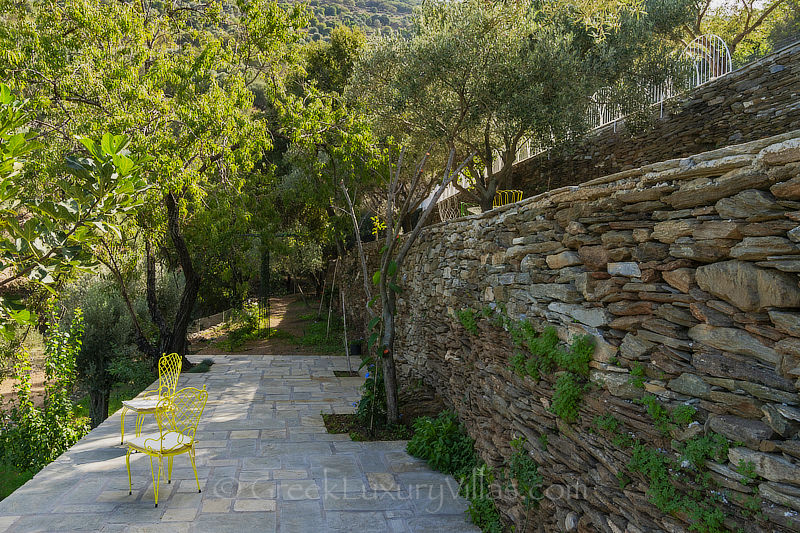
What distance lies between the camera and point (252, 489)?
439 centimetres

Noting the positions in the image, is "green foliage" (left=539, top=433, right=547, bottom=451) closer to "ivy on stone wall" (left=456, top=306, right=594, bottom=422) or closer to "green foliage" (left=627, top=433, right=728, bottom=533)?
"ivy on stone wall" (left=456, top=306, right=594, bottom=422)

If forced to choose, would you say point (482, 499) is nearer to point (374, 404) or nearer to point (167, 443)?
point (374, 404)

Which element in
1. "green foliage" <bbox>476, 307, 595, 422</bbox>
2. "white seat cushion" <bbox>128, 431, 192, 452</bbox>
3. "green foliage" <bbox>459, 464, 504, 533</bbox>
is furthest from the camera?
"white seat cushion" <bbox>128, 431, 192, 452</bbox>

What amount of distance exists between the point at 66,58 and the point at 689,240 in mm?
8854

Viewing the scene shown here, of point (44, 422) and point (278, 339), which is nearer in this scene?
point (44, 422)

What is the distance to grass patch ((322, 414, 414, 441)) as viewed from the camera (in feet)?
18.7

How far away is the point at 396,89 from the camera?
8930 millimetres

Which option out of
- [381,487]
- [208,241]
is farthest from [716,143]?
[208,241]

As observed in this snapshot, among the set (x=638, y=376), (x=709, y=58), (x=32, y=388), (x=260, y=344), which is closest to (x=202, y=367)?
(x=260, y=344)

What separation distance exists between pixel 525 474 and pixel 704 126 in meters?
5.37

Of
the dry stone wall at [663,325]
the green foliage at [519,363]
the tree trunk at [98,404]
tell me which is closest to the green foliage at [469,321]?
the dry stone wall at [663,325]

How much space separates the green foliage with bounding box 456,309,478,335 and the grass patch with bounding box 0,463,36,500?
204 inches

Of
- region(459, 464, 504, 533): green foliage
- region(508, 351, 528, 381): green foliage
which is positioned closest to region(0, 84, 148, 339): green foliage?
region(508, 351, 528, 381): green foliage

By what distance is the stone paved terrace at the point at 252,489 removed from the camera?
12.3 feet
